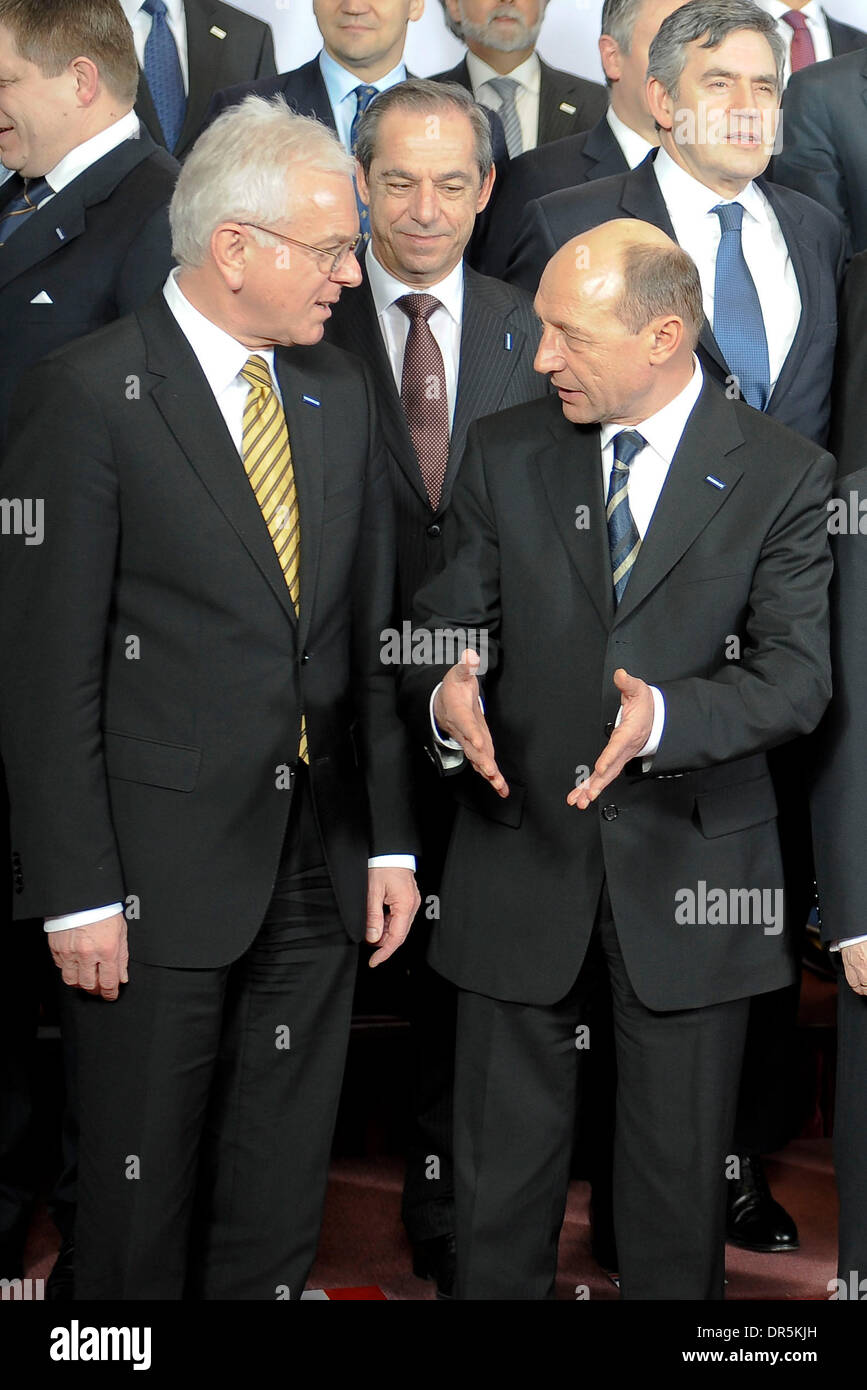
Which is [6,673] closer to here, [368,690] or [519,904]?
[368,690]

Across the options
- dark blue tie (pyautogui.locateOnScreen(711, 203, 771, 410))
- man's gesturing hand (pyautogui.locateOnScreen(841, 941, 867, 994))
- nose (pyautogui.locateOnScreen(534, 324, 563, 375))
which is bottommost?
man's gesturing hand (pyautogui.locateOnScreen(841, 941, 867, 994))

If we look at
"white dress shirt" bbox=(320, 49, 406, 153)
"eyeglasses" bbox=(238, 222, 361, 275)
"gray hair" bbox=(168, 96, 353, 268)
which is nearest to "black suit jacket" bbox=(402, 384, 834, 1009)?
"eyeglasses" bbox=(238, 222, 361, 275)

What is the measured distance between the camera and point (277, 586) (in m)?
2.52

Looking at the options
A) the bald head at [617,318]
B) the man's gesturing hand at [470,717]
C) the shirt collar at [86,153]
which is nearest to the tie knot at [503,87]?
the shirt collar at [86,153]

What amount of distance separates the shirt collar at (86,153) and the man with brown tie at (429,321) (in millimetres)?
431

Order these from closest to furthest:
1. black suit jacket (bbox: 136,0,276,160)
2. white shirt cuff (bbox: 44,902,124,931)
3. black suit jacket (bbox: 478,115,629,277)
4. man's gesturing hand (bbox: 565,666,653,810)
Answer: man's gesturing hand (bbox: 565,666,653,810), white shirt cuff (bbox: 44,902,124,931), black suit jacket (bbox: 478,115,629,277), black suit jacket (bbox: 136,0,276,160)

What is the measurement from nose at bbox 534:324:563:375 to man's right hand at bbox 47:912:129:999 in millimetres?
994

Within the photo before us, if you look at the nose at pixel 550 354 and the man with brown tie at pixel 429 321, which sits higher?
the man with brown tie at pixel 429 321

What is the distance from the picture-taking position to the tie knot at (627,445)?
8.71 ft

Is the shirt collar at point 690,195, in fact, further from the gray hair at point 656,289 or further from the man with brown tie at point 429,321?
the gray hair at point 656,289

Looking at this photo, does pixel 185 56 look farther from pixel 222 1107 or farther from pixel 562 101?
pixel 222 1107

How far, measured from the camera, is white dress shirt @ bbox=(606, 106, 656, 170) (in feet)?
12.2

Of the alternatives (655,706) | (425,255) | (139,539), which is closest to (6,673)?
(139,539)

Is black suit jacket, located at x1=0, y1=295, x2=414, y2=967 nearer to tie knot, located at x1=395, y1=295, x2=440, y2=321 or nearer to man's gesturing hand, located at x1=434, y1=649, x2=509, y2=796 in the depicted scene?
man's gesturing hand, located at x1=434, y1=649, x2=509, y2=796
